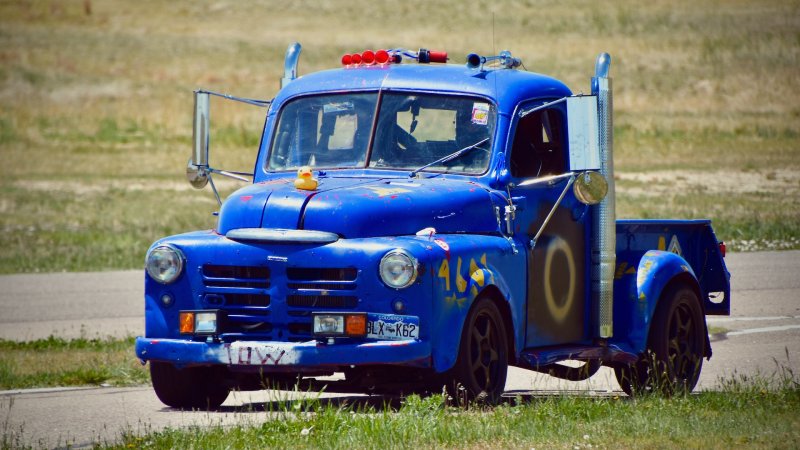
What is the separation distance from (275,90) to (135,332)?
44.9m

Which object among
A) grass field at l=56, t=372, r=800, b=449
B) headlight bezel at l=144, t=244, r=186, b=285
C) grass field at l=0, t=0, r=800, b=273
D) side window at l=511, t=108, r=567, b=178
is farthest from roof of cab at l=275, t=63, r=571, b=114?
grass field at l=0, t=0, r=800, b=273

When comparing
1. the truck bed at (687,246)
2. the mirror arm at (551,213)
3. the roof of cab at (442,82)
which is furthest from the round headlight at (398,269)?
the truck bed at (687,246)

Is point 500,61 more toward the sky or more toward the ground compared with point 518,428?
more toward the sky

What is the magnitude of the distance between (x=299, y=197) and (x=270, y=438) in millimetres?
1610

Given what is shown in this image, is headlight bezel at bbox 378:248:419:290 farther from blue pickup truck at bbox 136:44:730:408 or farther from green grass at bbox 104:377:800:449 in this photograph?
green grass at bbox 104:377:800:449

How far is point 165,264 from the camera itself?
9.04 m

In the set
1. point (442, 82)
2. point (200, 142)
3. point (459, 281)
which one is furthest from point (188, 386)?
point (442, 82)

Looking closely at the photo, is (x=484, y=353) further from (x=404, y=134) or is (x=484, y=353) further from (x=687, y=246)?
(x=687, y=246)

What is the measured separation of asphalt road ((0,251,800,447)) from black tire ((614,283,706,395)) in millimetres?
324

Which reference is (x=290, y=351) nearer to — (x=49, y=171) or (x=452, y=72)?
(x=452, y=72)

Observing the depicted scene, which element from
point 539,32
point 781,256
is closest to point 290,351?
point 781,256

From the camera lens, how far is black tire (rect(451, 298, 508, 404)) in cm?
877

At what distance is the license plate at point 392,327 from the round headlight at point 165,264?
1.27m

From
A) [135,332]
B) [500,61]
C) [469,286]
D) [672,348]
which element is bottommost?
[135,332]
